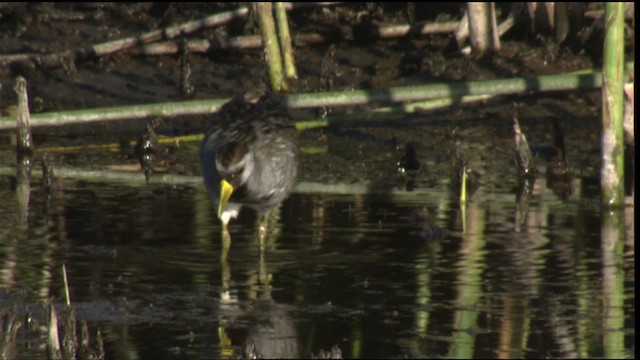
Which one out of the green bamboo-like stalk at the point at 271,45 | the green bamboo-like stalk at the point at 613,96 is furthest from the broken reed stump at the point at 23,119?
the green bamboo-like stalk at the point at 613,96

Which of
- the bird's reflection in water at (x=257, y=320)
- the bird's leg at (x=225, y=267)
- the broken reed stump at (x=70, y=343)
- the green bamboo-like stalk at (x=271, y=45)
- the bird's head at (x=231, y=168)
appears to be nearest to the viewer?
the broken reed stump at (x=70, y=343)

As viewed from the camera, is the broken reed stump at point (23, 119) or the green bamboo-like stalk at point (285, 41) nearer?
the broken reed stump at point (23, 119)

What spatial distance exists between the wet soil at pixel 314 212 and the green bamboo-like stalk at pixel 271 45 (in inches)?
22.9

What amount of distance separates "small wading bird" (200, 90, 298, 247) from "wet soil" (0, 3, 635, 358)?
29 centimetres

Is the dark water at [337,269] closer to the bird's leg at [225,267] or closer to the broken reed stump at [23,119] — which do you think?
the bird's leg at [225,267]

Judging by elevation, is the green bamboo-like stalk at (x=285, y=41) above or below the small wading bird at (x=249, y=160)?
above

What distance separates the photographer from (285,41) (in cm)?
1430

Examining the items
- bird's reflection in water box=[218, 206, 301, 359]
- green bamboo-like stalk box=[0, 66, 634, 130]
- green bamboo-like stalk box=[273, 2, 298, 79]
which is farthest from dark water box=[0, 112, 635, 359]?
green bamboo-like stalk box=[273, 2, 298, 79]

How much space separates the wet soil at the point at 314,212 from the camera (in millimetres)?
7457

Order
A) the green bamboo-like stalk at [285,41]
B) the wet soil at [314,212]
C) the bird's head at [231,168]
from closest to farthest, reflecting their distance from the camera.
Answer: the wet soil at [314,212] → the bird's head at [231,168] → the green bamboo-like stalk at [285,41]

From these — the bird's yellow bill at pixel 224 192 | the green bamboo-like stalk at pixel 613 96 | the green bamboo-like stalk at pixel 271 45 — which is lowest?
the bird's yellow bill at pixel 224 192

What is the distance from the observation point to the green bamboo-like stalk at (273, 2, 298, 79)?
14.2 meters

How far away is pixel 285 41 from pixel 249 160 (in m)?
5.23

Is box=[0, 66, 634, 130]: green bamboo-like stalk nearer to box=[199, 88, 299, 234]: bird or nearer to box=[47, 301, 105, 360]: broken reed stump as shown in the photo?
box=[199, 88, 299, 234]: bird
